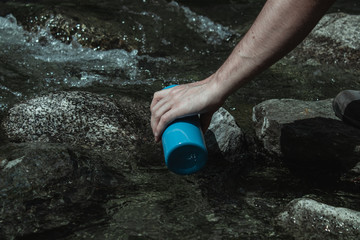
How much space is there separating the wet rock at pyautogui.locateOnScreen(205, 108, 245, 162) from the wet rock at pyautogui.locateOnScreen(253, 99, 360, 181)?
0.27m

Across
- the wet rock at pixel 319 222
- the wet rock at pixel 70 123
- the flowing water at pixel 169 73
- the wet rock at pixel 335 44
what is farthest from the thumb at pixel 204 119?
the wet rock at pixel 335 44

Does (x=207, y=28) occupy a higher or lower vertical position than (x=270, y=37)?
lower

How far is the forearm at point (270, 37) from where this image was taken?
1964 mm

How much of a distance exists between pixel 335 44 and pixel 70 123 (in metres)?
3.84

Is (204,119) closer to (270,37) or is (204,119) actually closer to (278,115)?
(270,37)

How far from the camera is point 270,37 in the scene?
81.0 inches

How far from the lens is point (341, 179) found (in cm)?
347

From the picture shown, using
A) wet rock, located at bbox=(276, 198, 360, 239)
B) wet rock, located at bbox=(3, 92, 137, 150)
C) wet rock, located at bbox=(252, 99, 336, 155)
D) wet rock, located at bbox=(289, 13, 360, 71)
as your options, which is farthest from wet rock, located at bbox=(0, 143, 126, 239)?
wet rock, located at bbox=(289, 13, 360, 71)

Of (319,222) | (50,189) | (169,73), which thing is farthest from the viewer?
(169,73)

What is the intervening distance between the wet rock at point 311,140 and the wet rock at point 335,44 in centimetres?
219

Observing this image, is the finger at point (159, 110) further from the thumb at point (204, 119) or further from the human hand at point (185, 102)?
the thumb at point (204, 119)

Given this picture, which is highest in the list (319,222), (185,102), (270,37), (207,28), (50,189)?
(270,37)

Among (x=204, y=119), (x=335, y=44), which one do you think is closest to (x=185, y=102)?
(x=204, y=119)

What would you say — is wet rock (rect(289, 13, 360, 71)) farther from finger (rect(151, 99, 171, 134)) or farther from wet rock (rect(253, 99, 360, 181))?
finger (rect(151, 99, 171, 134))
